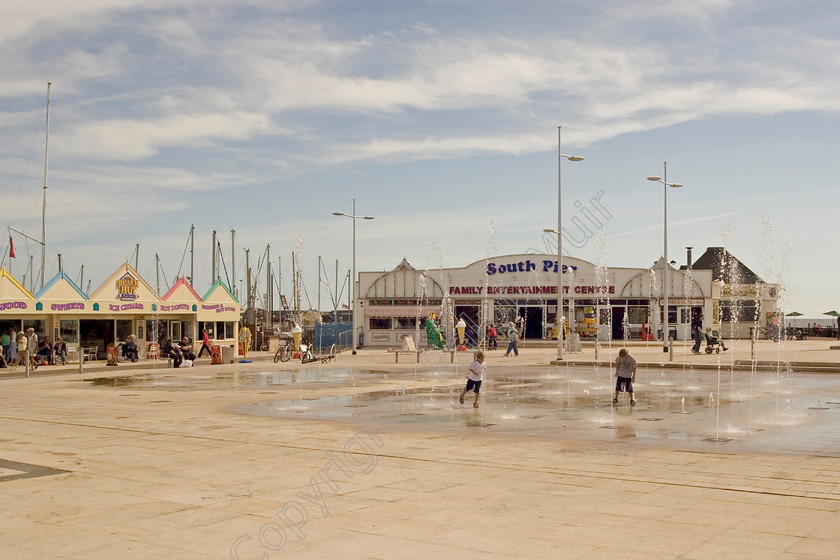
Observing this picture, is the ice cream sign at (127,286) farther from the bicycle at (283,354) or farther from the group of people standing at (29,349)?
the bicycle at (283,354)

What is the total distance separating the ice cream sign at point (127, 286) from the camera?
39.7 metres

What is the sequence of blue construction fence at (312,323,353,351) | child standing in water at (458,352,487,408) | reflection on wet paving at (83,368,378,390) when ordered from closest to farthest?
child standing in water at (458,352,487,408) → reflection on wet paving at (83,368,378,390) → blue construction fence at (312,323,353,351)

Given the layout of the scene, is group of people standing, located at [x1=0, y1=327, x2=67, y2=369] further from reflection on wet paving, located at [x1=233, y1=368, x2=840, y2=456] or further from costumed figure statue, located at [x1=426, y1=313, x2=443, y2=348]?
reflection on wet paving, located at [x1=233, y1=368, x2=840, y2=456]

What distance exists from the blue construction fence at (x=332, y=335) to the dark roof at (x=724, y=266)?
134ft

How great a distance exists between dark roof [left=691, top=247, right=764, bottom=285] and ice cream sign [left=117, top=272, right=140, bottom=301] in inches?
2350

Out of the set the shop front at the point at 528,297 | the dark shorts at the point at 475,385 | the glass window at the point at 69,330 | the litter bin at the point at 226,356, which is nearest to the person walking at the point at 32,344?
the glass window at the point at 69,330

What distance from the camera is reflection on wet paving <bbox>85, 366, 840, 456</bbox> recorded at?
14086 mm

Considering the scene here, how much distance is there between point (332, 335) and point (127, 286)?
21502 millimetres

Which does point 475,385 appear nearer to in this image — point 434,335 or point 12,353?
point 12,353

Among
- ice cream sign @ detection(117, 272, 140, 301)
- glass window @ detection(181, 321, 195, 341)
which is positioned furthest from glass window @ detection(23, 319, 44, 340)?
glass window @ detection(181, 321, 195, 341)

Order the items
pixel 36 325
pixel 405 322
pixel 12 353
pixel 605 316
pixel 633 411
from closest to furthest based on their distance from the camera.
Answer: pixel 633 411 < pixel 12 353 < pixel 36 325 < pixel 405 322 < pixel 605 316

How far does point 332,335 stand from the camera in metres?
59.6

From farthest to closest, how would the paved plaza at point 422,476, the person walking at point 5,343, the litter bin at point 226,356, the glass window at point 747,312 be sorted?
the glass window at point 747,312 → the litter bin at point 226,356 → the person walking at point 5,343 → the paved plaza at point 422,476

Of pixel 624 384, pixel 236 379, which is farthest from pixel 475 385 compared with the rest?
pixel 236 379
